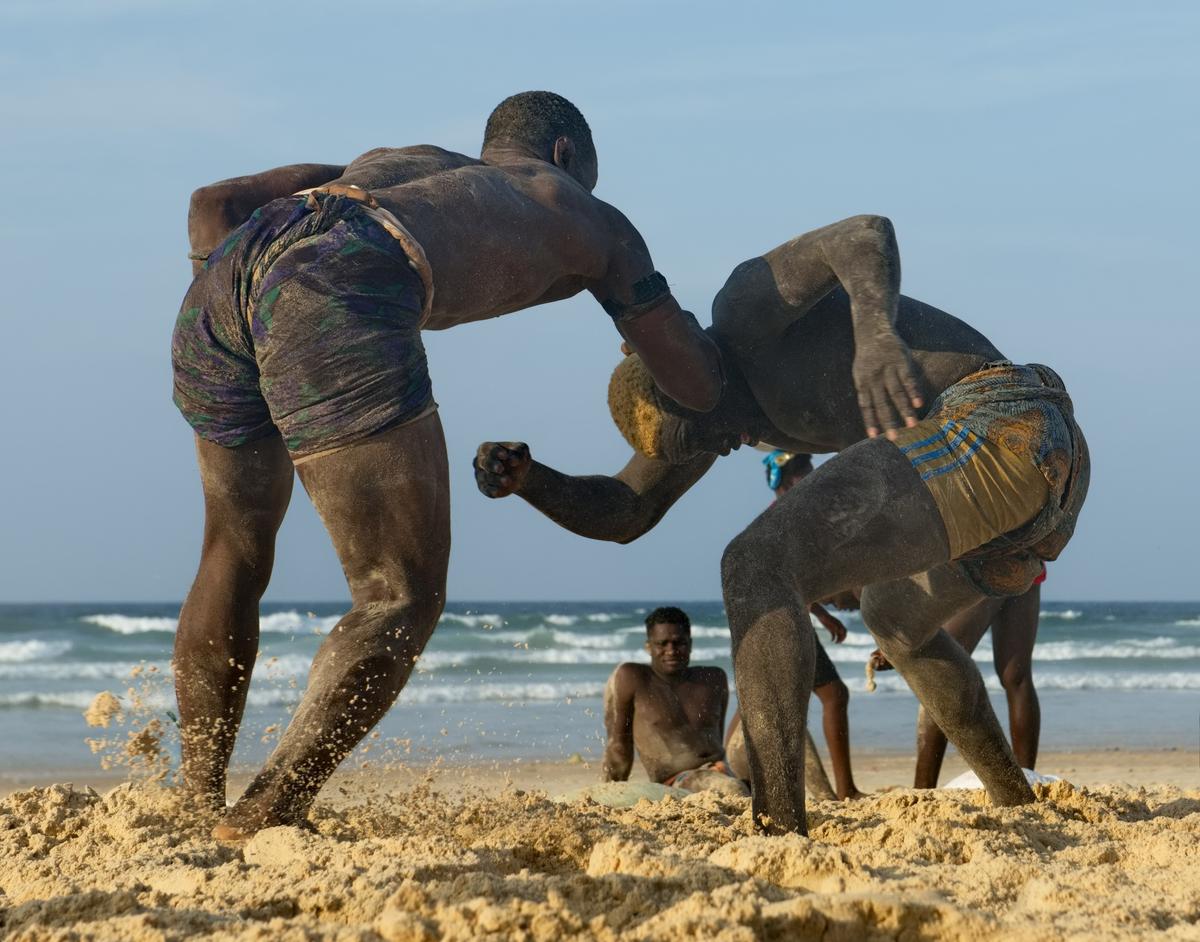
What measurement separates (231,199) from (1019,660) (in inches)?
170

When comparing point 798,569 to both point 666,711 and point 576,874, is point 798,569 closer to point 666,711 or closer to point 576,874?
point 576,874

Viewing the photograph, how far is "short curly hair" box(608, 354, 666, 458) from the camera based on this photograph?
407 centimetres

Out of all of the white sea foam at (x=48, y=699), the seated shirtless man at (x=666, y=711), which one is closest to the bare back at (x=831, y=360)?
the seated shirtless man at (x=666, y=711)

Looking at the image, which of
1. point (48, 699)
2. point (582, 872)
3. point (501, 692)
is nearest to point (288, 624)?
point (501, 692)

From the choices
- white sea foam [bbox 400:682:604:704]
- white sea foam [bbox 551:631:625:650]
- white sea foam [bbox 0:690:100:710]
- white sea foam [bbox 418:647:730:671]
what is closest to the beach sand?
white sea foam [bbox 400:682:604:704]

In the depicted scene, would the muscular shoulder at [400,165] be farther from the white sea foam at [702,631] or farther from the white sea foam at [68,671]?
the white sea foam at [702,631]

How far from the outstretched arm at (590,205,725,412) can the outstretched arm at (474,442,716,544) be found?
1.40ft

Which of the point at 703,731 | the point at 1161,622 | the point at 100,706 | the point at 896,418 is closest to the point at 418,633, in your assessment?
the point at 896,418

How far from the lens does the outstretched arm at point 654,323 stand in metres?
3.65

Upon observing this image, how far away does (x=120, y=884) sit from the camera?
2.64 meters

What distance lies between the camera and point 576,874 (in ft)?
8.45

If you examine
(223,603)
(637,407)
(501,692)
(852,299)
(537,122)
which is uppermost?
(537,122)

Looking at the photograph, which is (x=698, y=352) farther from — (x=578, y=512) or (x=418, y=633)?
(x=418, y=633)

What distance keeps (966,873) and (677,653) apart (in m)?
3.66
